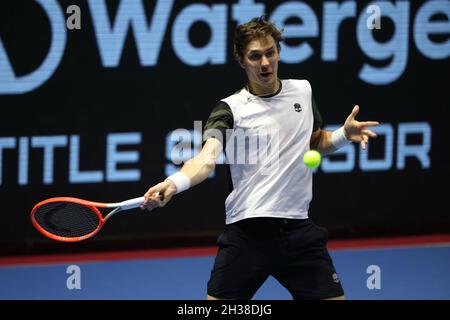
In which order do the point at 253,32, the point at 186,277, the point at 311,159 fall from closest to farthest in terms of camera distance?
the point at 311,159 → the point at 253,32 → the point at 186,277

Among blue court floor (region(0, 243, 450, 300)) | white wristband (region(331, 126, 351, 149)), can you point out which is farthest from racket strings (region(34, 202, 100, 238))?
blue court floor (region(0, 243, 450, 300))

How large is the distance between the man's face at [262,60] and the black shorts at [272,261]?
2.45ft

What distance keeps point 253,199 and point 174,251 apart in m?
3.61

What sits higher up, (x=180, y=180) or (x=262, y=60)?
(x=262, y=60)

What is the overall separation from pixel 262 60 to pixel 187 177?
30.7 inches

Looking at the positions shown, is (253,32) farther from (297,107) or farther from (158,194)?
(158,194)

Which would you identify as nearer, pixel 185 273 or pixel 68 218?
pixel 68 218

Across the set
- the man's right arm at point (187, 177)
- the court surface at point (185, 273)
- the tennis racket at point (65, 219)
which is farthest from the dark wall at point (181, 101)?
the man's right arm at point (187, 177)

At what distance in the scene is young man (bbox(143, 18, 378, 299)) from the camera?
5254 mm

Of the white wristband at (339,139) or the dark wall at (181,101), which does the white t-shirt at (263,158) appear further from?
the dark wall at (181,101)

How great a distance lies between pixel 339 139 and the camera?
5.53 metres

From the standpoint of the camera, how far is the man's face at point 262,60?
5.35 m

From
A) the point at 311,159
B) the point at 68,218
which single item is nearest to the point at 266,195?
the point at 311,159

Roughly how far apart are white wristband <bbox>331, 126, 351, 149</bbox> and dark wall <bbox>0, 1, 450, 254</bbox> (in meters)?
3.08
